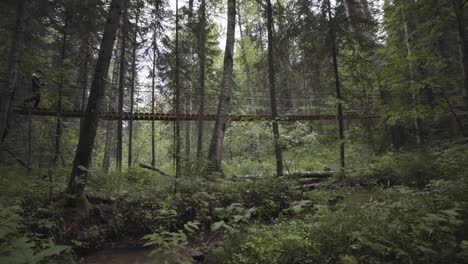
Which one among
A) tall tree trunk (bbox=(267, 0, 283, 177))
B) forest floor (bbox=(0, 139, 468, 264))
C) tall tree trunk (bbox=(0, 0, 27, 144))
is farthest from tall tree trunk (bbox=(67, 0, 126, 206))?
tall tree trunk (bbox=(267, 0, 283, 177))

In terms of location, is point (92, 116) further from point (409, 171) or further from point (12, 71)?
point (409, 171)

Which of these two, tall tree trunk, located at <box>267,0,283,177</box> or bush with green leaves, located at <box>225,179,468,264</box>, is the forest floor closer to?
bush with green leaves, located at <box>225,179,468,264</box>

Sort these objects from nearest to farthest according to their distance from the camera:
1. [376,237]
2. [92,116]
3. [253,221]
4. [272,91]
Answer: [376,237], [92,116], [253,221], [272,91]

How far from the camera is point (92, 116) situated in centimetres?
418

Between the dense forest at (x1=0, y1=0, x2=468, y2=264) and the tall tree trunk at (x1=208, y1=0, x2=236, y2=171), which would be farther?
the tall tree trunk at (x1=208, y1=0, x2=236, y2=171)

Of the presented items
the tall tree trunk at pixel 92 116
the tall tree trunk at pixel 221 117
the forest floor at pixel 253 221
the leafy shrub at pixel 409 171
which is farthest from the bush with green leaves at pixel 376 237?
the tall tree trunk at pixel 221 117

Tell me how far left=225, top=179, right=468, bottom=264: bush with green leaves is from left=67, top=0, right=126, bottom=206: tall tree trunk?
2.82 meters

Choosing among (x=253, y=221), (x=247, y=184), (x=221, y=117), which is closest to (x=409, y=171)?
(x=247, y=184)

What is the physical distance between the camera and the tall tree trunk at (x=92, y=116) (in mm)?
4023

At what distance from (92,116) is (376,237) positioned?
4389 mm

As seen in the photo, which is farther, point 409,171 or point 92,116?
point 409,171

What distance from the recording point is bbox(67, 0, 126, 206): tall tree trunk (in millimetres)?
4023

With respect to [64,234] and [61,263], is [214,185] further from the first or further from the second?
[61,263]

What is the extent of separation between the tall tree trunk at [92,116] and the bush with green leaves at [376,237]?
2.82 m
